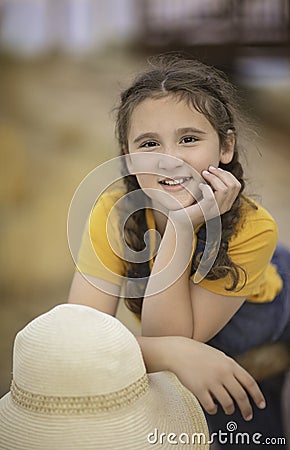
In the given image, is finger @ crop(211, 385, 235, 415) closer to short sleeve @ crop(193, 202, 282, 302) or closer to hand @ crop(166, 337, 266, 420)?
hand @ crop(166, 337, 266, 420)

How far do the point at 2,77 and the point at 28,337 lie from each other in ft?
1.52

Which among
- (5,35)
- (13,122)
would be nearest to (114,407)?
(13,122)

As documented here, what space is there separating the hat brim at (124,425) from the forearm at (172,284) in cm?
8

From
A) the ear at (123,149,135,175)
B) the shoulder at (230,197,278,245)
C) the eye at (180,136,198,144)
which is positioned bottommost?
the shoulder at (230,197,278,245)

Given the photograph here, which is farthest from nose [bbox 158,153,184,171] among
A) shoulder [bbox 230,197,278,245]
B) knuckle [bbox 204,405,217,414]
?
knuckle [bbox 204,405,217,414]

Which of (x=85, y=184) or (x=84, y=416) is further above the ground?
(x=85, y=184)

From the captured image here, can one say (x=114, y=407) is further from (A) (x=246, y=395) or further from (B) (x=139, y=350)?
(A) (x=246, y=395)

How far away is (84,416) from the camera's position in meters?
0.91

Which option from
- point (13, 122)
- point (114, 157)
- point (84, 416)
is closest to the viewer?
point (84, 416)

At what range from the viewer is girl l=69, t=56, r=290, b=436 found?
0.96 meters

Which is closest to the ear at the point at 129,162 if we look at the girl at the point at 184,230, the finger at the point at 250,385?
the girl at the point at 184,230

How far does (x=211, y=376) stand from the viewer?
99 centimetres

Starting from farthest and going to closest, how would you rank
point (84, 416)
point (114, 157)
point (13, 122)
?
point (13, 122), point (114, 157), point (84, 416)

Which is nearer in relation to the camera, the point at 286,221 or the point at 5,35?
the point at 286,221
